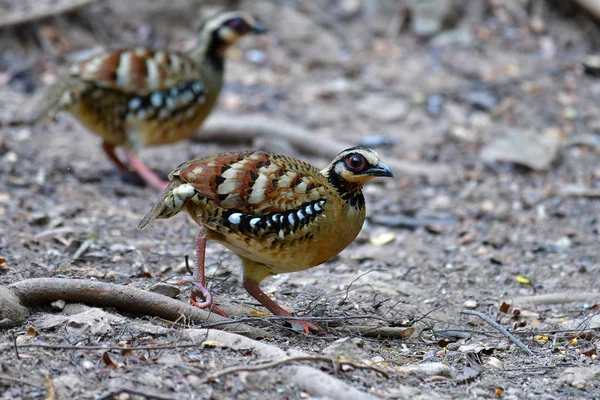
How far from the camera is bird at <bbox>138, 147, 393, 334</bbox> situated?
16.4 feet

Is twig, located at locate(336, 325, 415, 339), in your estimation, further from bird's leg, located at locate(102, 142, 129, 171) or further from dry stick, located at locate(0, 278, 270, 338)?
bird's leg, located at locate(102, 142, 129, 171)

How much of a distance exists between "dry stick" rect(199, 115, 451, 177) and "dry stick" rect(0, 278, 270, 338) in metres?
4.94

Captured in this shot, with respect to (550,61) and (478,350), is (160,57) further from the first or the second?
(550,61)

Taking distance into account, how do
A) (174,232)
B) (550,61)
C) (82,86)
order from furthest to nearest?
(550,61)
(82,86)
(174,232)

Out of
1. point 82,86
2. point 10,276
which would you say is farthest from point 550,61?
point 10,276

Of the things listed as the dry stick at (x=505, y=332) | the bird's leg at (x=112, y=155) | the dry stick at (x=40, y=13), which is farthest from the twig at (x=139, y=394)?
the dry stick at (x=40, y=13)

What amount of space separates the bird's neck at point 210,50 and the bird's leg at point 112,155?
4.27ft

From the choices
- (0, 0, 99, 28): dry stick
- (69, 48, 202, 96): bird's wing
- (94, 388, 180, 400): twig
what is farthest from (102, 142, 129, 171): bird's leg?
(94, 388, 180, 400): twig

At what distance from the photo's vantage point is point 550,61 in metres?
12.1

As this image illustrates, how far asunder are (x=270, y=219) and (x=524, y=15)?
914 centimetres

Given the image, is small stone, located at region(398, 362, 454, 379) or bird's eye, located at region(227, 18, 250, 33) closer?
small stone, located at region(398, 362, 454, 379)

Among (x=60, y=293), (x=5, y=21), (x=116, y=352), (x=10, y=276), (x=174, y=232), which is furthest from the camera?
(x=5, y=21)

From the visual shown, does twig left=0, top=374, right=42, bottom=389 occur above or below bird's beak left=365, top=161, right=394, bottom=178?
below

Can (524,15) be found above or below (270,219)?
below
